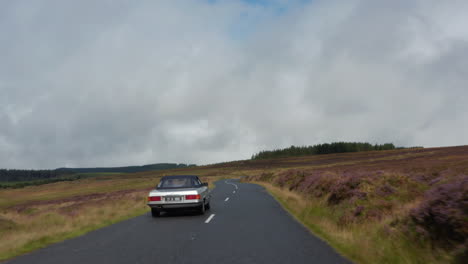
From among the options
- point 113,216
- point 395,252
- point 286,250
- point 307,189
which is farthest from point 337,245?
point 307,189

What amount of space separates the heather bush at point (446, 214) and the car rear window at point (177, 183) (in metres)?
9.90

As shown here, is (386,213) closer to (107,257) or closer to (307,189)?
(107,257)

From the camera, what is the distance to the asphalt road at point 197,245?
7129mm

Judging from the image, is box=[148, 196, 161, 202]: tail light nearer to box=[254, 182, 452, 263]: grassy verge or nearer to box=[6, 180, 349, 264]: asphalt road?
box=[6, 180, 349, 264]: asphalt road

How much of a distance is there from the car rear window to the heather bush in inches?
390

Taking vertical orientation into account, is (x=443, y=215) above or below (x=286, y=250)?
above

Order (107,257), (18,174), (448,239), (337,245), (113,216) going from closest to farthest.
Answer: (448,239)
(107,257)
(337,245)
(113,216)
(18,174)

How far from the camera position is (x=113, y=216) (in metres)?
15.7

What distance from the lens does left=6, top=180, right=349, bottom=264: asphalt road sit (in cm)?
713

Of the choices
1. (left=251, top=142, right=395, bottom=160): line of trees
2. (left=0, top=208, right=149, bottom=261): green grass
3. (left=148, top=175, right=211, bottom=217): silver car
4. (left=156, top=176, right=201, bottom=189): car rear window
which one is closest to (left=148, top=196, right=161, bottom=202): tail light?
(left=148, top=175, right=211, bottom=217): silver car

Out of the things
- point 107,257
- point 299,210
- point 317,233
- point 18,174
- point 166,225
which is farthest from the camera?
point 18,174

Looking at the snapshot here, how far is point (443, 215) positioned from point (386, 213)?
3.98 metres

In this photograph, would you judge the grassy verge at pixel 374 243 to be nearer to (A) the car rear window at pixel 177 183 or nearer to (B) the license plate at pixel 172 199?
(B) the license plate at pixel 172 199

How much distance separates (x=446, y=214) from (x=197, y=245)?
4872mm
